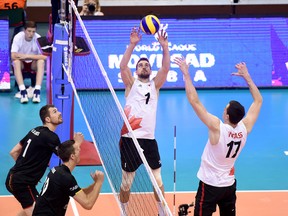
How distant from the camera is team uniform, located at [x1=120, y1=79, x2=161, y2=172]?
10758 mm

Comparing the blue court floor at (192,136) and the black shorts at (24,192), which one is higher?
the black shorts at (24,192)

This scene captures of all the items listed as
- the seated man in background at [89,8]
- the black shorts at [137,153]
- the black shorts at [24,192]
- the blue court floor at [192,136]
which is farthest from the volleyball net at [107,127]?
the seated man in background at [89,8]

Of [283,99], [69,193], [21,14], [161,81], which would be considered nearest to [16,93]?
[21,14]

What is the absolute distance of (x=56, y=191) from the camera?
8734mm

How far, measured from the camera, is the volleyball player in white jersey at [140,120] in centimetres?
1070

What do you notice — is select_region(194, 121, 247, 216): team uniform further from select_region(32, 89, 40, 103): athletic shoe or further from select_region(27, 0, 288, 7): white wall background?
select_region(27, 0, 288, 7): white wall background

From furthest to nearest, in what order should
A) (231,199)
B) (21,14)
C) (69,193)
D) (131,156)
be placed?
1. (21,14)
2. (131,156)
3. (231,199)
4. (69,193)

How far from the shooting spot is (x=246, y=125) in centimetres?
941

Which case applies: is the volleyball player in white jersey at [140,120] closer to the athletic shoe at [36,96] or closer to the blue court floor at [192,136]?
the blue court floor at [192,136]

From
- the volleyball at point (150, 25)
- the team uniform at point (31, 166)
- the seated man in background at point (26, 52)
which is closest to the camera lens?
the team uniform at point (31, 166)

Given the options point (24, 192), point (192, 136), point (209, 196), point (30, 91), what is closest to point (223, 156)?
point (209, 196)

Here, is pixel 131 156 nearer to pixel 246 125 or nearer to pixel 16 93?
pixel 246 125

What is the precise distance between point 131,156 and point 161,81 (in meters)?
1.25

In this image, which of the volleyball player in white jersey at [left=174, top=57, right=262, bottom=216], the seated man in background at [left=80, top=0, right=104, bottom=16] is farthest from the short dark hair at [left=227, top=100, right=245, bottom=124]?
the seated man in background at [left=80, top=0, right=104, bottom=16]
